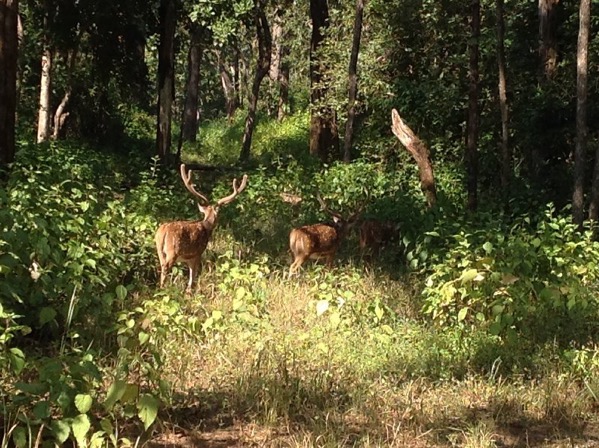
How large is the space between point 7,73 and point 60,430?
7.01 metres

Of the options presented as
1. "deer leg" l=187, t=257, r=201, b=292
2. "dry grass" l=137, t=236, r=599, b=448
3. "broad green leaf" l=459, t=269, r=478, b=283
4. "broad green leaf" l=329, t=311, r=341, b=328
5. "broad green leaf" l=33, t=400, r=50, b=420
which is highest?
"broad green leaf" l=459, t=269, r=478, b=283

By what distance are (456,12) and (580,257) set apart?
35.4ft

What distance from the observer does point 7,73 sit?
9.80 meters

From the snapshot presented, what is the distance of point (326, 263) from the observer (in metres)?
10.1

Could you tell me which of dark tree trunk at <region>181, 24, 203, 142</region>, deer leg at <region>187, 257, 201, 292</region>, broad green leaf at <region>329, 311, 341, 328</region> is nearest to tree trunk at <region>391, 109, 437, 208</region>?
deer leg at <region>187, 257, 201, 292</region>

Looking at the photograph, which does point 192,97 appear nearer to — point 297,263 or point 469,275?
point 297,263

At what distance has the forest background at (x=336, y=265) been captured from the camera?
518 centimetres

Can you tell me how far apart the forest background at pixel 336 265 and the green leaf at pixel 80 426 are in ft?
0.04

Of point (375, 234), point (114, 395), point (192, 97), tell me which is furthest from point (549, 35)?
point (192, 97)

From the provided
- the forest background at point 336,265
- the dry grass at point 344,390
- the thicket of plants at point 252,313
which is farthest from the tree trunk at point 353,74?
the dry grass at point 344,390

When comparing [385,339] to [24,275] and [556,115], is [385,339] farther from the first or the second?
[556,115]

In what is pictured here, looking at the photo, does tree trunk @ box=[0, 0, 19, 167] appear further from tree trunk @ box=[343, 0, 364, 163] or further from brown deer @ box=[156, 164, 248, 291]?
tree trunk @ box=[343, 0, 364, 163]

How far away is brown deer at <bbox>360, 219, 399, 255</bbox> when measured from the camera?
11086 mm

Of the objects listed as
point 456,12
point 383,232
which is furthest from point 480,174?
point 383,232
